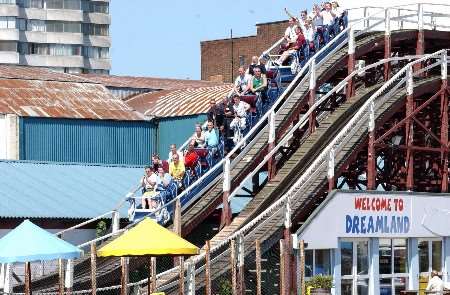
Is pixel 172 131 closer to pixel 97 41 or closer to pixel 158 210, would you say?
pixel 158 210

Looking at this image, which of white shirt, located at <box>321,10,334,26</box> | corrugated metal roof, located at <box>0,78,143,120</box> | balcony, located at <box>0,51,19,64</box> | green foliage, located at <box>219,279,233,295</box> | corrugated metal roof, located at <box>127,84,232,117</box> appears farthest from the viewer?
balcony, located at <box>0,51,19,64</box>

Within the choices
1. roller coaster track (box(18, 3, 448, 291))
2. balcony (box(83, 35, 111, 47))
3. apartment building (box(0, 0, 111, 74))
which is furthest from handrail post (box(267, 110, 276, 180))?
balcony (box(83, 35, 111, 47))

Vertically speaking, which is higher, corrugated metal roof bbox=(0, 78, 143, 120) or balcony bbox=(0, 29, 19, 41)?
balcony bbox=(0, 29, 19, 41)

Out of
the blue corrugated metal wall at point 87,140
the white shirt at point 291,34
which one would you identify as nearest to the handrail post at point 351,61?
the white shirt at point 291,34

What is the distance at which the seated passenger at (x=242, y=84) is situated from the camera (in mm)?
44581

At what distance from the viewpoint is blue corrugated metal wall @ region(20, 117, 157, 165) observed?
54.2 meters

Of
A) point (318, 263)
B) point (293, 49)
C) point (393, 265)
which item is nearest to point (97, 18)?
point (293, 49)

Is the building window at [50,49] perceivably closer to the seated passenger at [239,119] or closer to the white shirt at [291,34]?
the white shirt at [291,34]

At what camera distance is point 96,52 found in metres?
183

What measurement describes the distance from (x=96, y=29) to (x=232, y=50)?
9060 centimetres

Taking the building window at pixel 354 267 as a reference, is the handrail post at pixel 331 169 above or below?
above

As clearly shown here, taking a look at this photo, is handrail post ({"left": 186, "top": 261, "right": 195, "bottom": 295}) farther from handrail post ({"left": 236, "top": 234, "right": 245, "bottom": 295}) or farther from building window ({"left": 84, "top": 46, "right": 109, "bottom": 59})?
building window ({"left": 84, "top": 46, "right": 109, "bottom": 59})

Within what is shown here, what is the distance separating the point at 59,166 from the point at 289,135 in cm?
1136

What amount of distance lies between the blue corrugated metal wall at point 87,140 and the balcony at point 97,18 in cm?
12514
